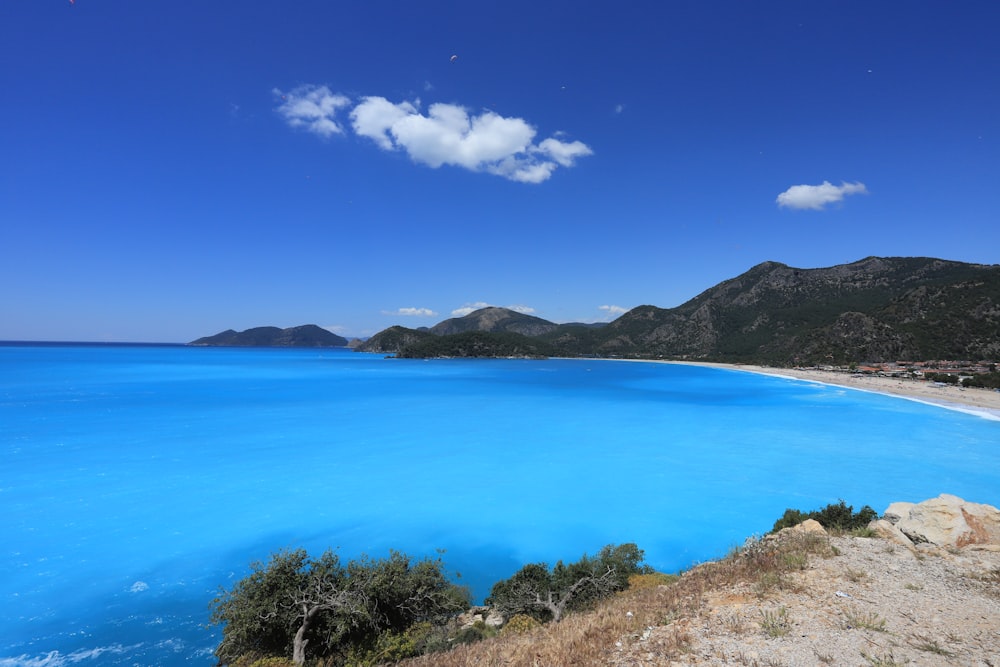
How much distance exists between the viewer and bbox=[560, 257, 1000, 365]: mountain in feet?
297

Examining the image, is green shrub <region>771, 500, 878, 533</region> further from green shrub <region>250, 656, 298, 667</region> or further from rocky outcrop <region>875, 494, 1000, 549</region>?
green shrub <region>250, 656, 298, 667</region>

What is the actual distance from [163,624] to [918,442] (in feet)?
166

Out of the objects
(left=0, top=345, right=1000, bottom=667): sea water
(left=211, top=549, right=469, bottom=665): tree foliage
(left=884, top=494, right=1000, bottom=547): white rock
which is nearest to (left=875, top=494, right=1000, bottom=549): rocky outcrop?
(left=884, top=494, right=1000, bottom=547): white rock

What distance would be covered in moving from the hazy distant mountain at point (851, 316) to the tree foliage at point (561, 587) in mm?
116744

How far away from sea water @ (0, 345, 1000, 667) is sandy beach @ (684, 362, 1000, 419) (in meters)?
7.41

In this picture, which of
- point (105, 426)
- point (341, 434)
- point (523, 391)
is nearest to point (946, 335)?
point (523, 391)

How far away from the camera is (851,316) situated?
111500 millimetres

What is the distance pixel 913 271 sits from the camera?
14662 cm

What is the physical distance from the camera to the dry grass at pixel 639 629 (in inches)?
216

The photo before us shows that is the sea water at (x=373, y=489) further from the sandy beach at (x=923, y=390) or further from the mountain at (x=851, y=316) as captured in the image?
the mountain at (x=851, y=316)

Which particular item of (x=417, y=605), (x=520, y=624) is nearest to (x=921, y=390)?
(x=520, y=624)

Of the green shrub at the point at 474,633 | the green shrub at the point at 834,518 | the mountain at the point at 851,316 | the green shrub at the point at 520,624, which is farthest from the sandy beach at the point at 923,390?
the green shrub at the point at 474,633

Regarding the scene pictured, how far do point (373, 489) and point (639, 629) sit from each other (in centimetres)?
2092

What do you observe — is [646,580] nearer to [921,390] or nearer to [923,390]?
[921,390]
